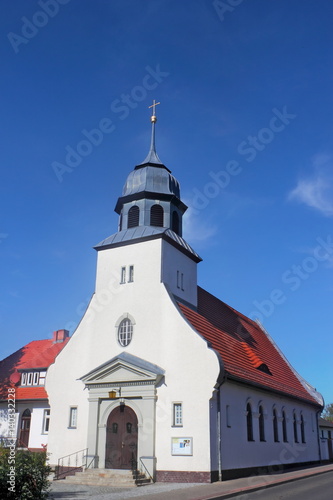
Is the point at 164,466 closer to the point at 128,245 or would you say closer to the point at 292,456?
the point at 128,245

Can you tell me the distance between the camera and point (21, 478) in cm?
968

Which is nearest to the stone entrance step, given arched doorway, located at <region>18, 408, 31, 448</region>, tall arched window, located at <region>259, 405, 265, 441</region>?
tall arched window, located at <region>259, 405, 265, 441</region>

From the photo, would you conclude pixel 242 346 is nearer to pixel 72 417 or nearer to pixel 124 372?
pixel 124 372

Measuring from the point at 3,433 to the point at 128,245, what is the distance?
16119 millimetres

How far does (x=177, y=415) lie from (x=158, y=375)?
185 cm

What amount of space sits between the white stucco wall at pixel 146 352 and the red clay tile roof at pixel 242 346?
3.84 ft

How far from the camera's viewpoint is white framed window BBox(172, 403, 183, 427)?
19280mm

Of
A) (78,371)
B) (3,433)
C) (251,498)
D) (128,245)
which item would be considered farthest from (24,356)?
(251,498)

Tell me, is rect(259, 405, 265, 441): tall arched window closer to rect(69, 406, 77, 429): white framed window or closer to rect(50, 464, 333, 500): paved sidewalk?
rect(50, 464, 333, 500): paved sidewalk

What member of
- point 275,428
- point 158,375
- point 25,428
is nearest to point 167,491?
point 158,375

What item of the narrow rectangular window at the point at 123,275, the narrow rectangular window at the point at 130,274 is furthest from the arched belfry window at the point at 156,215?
the narrow rectangular window at the point at 123,275

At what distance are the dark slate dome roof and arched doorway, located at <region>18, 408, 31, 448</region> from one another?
629 inches

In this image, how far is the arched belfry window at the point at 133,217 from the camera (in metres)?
25.1

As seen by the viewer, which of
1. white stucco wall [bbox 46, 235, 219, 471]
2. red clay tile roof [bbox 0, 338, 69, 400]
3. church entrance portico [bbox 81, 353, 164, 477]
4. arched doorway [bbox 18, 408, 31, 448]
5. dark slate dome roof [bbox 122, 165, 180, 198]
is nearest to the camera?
white stucco wall [bbox 46, 235, 219, 471]
